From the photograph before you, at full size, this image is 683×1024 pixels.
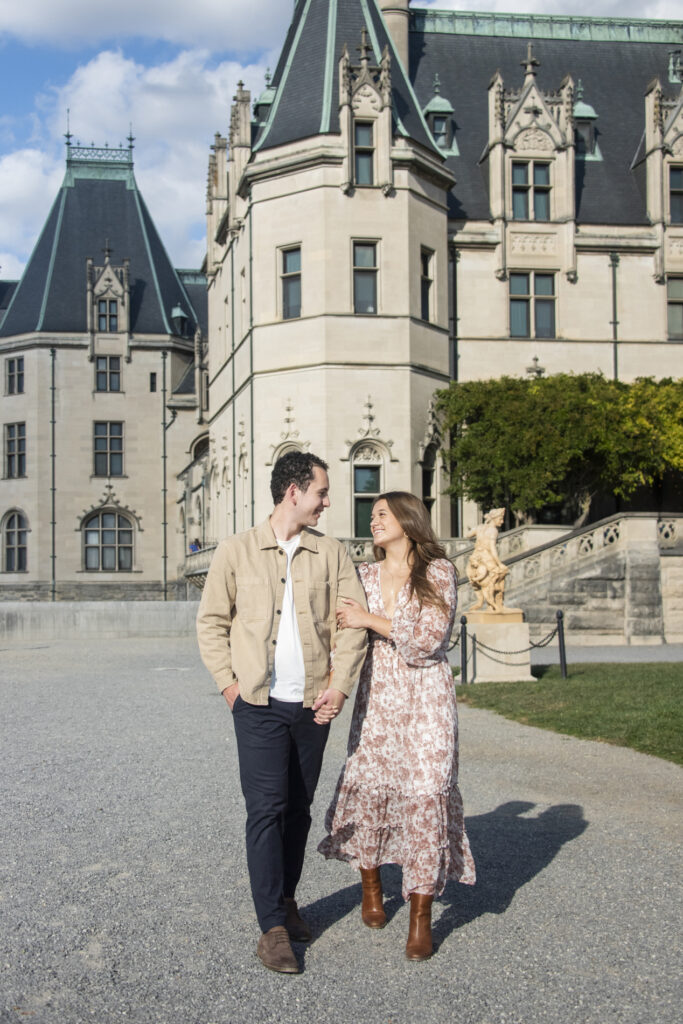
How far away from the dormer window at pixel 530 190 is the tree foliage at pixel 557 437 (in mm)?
5915

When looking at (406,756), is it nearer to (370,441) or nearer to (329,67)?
(370,441)

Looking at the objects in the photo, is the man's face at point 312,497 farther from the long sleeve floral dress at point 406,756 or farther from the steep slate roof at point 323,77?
the steep slate roof at point 323,77

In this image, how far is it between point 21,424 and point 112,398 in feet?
12.3

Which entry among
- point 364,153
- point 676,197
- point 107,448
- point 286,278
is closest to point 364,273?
point 286,278

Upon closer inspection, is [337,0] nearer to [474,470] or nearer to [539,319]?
[539,319]

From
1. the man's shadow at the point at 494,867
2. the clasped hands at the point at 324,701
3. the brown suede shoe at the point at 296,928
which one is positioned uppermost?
the clasped hands at the point at 324,701

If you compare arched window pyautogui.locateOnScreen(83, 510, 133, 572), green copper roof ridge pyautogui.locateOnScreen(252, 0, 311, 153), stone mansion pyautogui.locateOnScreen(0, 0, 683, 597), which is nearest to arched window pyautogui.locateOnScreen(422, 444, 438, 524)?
stone mansion pyautogui.locateOnScreen(0, 0, 683, 597)

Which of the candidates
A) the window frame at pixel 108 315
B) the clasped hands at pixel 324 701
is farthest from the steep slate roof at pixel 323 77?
the clasped hands at pixel 324 701

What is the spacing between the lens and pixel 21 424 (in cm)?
4453

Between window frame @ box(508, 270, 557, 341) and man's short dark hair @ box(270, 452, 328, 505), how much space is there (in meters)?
25.8

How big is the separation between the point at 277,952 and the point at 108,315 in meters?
43.0

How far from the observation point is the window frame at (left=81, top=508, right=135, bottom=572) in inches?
1727

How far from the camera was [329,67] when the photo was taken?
90.0ft

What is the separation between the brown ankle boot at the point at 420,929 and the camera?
4641 millimetres
